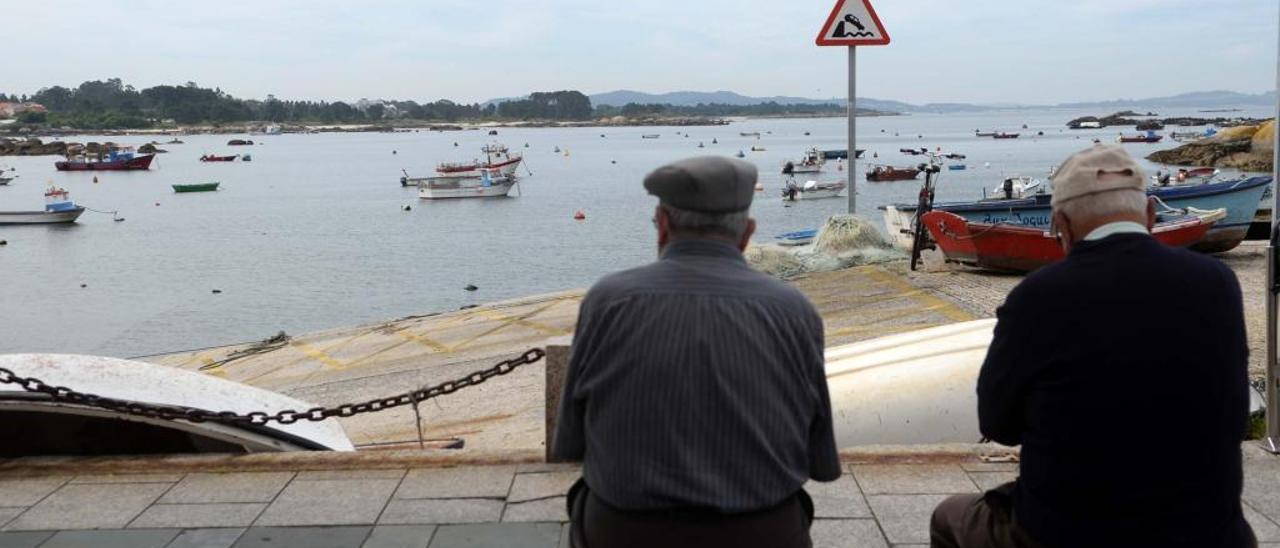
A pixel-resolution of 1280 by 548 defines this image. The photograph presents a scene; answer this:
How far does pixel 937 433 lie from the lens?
6250 mm

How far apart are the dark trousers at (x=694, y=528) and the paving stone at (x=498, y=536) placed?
71.3 inches

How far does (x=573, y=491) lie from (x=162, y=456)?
11.3ft

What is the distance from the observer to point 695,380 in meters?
2.46

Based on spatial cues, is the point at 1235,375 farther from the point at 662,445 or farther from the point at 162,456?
the point at 162,456

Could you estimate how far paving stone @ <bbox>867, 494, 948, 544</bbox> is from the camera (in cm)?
445

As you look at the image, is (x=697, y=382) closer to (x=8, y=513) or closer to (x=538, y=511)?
(x=538, y=511)

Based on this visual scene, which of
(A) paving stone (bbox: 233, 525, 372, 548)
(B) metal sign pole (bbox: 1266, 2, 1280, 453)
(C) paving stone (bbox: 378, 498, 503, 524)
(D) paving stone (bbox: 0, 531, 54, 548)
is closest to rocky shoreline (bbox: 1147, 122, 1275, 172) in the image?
(B) metal sign pole (bbox: 1266, 2, 1280, 453)

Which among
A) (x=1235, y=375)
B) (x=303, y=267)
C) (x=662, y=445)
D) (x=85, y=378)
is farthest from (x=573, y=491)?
(x=303, y=267)

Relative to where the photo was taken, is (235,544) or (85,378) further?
(85,378)

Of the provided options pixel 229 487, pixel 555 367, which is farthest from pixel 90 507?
pixel 555 367

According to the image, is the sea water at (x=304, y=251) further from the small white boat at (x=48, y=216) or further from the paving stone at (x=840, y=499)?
the paving stone at (x=840, y=499)

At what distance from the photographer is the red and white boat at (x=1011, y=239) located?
15680 millimetres

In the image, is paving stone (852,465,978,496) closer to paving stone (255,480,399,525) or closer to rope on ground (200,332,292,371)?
paving stone (255,480,399,525)

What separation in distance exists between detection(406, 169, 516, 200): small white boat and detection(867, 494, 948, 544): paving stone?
59.7 meters
